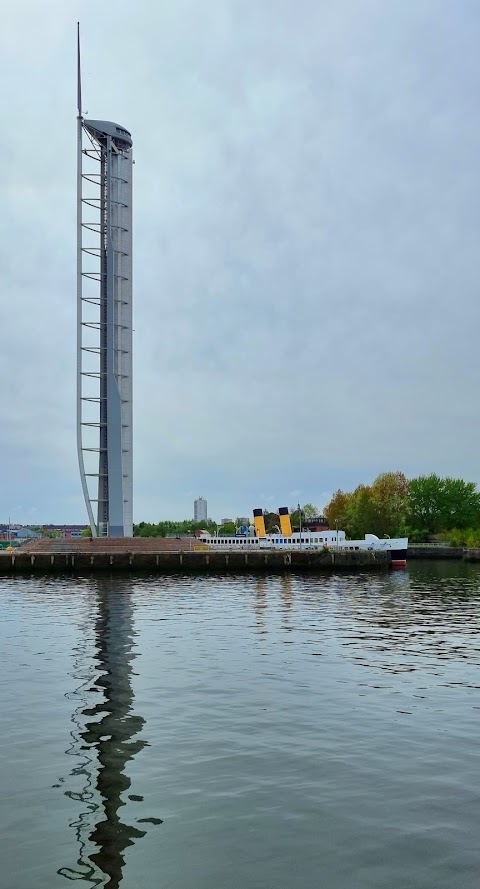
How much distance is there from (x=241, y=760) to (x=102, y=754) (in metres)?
3.08

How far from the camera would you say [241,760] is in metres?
16.0

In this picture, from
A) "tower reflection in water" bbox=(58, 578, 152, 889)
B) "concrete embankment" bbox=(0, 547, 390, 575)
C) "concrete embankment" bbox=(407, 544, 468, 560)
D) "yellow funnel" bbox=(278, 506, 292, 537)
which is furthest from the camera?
"concrete embankment" bbox=(407, 544, 468, 560)

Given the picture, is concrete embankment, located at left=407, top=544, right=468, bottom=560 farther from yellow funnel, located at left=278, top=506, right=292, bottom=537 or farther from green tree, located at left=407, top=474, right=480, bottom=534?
yellow funnel, located at left=278, top=506, right=292, bottom=537

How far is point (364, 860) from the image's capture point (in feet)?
36.8

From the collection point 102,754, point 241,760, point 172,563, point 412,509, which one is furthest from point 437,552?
point 102,754

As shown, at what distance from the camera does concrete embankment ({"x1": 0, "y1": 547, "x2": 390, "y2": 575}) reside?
96.6 m

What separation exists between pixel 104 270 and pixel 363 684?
329ft

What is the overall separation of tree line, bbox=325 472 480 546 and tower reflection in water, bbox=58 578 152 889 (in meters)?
126

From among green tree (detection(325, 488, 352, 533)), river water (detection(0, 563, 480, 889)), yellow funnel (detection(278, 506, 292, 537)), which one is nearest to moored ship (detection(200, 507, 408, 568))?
yellow funnel (detection(278, 506, 292, 537))

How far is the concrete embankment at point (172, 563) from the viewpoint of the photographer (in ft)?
317

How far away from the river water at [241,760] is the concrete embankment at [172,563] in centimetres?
6108

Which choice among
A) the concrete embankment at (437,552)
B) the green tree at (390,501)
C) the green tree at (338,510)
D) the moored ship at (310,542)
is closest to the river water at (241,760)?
the moored ship at (310,542)

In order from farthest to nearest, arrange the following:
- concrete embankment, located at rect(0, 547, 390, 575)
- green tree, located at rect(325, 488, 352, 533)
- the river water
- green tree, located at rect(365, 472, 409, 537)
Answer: green tree, located at rect(325, 488, 352, 533) → green tree, located at rect(365, 472, 409, 537) → concrete embankment, located at rect(0, 547, 390, 575) → the river water

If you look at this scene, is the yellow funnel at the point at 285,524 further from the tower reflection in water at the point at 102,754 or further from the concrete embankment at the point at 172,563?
the tower reflection in water at the point at 102,754
